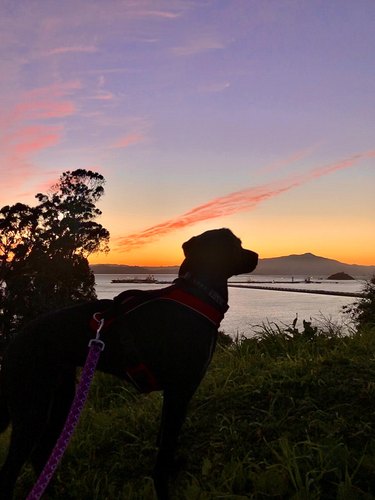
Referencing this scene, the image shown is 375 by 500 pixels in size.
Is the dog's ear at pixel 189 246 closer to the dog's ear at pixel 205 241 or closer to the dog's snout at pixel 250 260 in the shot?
the dog's ear at pixel 205 241

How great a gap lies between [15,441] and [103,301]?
1.07 m

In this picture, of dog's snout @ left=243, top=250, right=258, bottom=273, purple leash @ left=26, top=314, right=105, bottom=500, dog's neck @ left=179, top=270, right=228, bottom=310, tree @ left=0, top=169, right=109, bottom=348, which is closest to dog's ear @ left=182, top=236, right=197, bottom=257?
dog's neck @ left=179, top=270, right=228, bottom=310

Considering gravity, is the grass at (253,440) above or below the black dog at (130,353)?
below

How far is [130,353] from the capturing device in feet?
10.2

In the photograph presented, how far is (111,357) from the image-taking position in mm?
3164

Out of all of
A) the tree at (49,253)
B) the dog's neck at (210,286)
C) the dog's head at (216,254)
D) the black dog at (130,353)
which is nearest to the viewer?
the black dog at (130,353)

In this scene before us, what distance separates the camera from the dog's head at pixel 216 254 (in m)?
3.36

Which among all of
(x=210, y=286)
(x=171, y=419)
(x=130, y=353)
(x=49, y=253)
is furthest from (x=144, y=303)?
(x=49, y=253)

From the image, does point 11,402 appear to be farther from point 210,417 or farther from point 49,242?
point 49,242

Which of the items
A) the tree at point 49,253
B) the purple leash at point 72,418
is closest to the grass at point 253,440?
the purple leash at point 72,418

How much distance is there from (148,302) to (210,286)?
45 centimetres

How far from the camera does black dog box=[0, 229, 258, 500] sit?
308 centimetres

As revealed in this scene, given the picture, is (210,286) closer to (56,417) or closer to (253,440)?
(56,417)

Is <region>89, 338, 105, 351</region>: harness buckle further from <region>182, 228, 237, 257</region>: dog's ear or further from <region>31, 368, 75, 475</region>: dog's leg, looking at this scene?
<region>182, 228, 237, 257</region>: dog's ear
